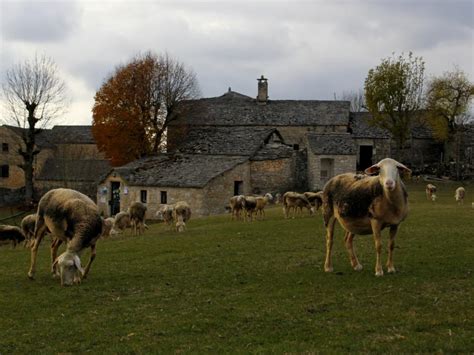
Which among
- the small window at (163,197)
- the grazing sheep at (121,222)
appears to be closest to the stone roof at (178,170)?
the small window at (163,197)

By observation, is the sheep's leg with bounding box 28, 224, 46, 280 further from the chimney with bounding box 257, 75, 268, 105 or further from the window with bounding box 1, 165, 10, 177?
the window with bounding box 1, 165, 10, 177

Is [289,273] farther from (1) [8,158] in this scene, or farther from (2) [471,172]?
(1) [8,158]

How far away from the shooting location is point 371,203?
13.1 m

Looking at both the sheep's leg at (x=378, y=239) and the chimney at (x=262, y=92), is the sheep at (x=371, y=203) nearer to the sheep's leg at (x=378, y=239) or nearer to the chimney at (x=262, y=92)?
the sheep's leg at (x=378, y=239)

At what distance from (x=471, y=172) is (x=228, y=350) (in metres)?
56.1

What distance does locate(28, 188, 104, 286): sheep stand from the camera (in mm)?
13906

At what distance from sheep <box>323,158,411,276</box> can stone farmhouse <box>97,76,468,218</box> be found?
28938 mm

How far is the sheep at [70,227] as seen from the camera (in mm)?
13906

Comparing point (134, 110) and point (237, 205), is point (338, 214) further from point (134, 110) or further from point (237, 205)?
point (134, 110)

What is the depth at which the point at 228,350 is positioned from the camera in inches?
337

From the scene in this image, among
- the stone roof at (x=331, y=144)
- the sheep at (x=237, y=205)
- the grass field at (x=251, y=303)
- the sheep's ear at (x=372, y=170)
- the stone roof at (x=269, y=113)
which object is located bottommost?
the grass field at (x=251, y=303)

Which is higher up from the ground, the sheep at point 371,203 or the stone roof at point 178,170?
the stone roof at point 178,170

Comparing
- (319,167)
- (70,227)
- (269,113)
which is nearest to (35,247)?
(70,227)

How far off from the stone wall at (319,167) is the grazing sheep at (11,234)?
1184 inches
